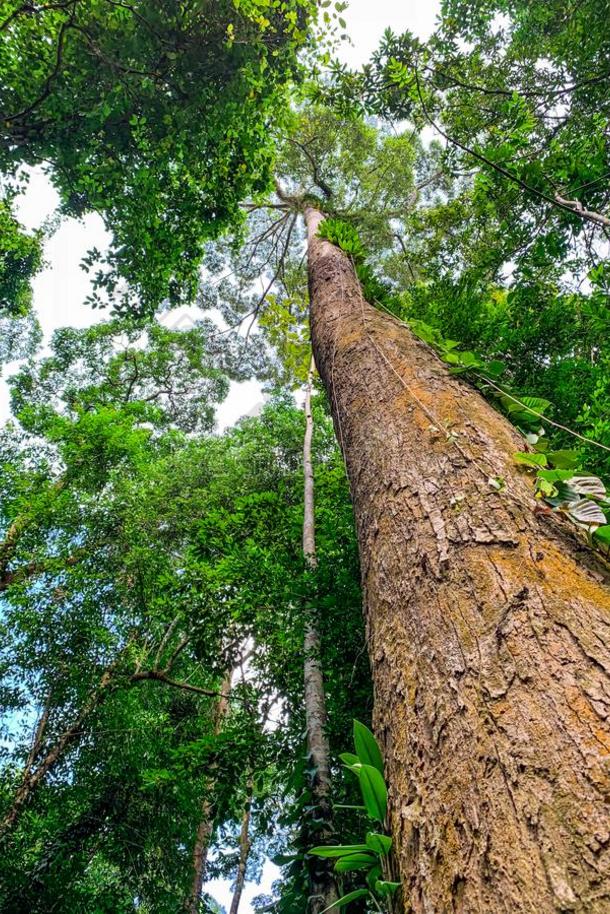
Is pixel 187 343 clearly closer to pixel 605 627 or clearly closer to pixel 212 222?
pixel 212 222

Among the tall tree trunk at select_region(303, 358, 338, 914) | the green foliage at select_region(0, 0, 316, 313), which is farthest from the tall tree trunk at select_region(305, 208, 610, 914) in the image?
the green foliage at select_region(0, 0, 316, 313)

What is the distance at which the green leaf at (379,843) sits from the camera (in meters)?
0.80

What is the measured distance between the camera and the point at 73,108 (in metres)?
3.44

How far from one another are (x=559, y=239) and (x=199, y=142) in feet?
9.64

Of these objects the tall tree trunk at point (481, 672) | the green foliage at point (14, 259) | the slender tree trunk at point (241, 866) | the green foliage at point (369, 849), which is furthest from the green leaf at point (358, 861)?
the slender tree trunk at point (241, 866)

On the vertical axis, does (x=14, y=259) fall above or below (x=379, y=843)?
above

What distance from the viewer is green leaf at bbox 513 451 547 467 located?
125 cm

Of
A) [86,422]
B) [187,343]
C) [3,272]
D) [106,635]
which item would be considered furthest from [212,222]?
[187,343]

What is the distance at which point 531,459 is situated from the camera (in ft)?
4.15

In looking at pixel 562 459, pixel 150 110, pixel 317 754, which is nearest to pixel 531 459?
pixel 562 459

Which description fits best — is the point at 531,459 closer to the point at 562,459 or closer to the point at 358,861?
the point at 562,459

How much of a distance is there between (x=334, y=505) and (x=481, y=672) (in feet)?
10.9

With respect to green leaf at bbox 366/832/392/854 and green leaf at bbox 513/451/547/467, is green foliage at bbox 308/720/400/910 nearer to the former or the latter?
green leaf at bbox 366/832/392/854

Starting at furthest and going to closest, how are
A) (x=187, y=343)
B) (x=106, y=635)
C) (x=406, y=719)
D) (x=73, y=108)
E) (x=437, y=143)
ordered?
(x=187, y=343), (x=437, y=143), (x=106, y=635), (x=73, y=108), (x=406, y=719)
